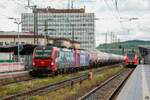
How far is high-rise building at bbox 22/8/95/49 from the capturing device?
14075cm

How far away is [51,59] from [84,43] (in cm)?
14874

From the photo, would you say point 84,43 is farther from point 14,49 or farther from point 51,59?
point 51,59

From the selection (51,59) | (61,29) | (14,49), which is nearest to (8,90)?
(51,59)

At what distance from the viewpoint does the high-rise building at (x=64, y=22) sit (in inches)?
5541

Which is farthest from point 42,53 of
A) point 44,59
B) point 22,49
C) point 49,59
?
point 22,49

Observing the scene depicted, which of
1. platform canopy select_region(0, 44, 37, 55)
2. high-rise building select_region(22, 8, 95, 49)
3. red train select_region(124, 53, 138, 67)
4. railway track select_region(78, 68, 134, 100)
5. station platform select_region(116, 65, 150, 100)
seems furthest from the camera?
high-rise building select_region(22, 8, 95, 49)

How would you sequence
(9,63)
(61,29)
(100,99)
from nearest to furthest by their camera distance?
(100,99), (9,63), (61,29)

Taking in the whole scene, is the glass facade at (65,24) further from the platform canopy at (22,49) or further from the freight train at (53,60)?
the freight train at (53,60)

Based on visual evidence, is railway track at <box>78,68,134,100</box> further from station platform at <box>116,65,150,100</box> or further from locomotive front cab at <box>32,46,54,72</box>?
locomotive front cab at <box>32,46,54,72</box>

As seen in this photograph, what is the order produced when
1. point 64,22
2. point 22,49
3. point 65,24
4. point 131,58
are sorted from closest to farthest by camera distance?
point 22,49 < point 131,58 < point 64,22 < point 65,24

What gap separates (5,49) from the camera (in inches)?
2446

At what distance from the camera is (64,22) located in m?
149

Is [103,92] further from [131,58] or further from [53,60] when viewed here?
[131,58]

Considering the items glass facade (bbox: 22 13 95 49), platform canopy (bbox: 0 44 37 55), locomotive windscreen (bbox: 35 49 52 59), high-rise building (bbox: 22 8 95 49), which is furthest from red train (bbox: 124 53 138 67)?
glass facade (bbox: 22 13 95 49)
